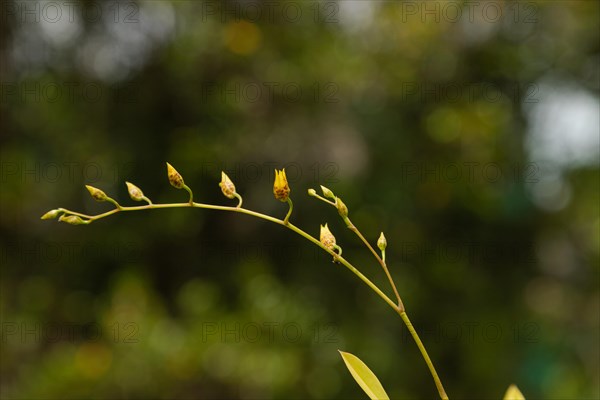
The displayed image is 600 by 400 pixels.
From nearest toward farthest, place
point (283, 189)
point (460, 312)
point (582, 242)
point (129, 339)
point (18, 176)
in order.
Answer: point (283, 189)
point (129, 339)
point (18, 176)
point (460, 312)
point (582, 242)

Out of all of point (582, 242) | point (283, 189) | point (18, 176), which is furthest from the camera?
point (582, 242)

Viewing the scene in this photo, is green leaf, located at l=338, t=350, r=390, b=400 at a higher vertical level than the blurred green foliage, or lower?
higher

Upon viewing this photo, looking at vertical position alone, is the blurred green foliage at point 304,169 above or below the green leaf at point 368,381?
below

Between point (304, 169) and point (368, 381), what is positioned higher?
point (368, 381)

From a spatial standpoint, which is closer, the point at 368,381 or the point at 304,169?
the point at 368,381

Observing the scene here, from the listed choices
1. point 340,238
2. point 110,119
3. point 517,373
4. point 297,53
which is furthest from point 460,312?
point 110,119

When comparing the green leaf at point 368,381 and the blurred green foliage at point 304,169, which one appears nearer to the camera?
the green leaf at point 368,381

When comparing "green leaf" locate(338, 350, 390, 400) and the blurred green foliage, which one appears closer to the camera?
"green leaf" locate(338, 350, 390, 400)

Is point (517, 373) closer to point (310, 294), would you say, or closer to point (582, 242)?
point (582, 242)
